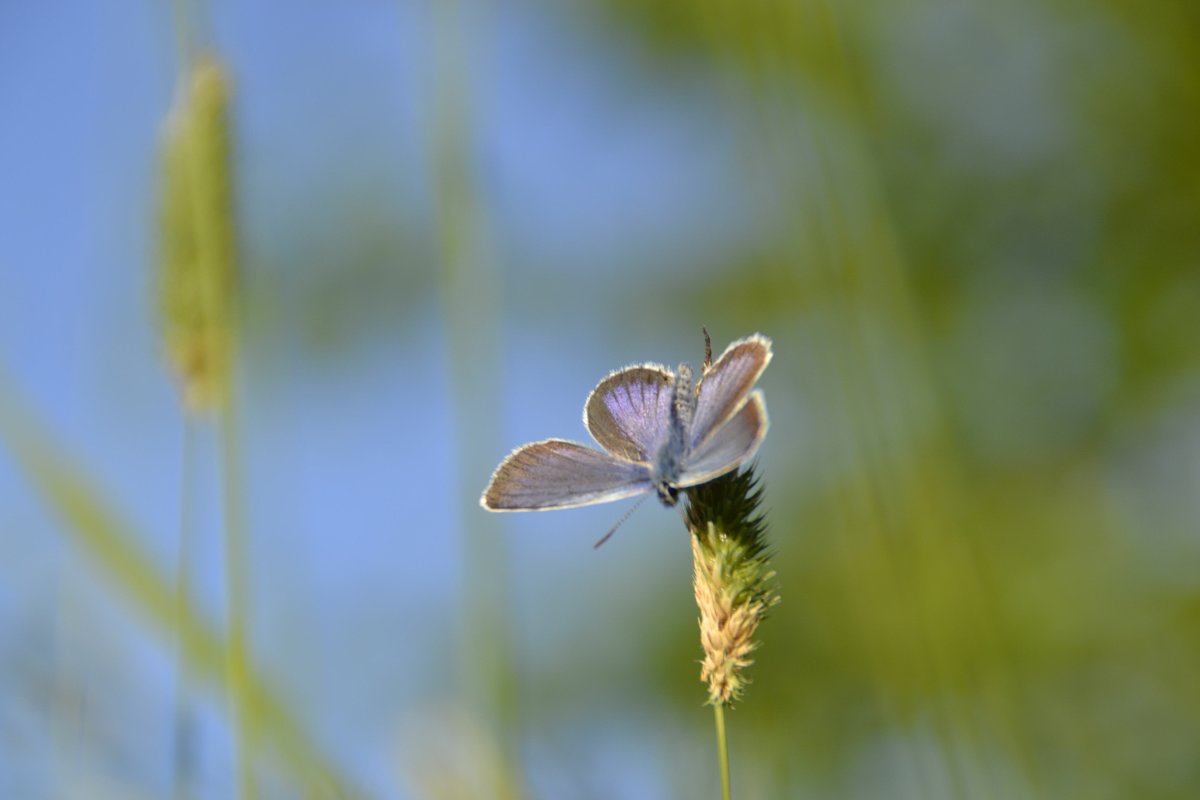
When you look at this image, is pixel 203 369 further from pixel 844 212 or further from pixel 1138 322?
pixel 1138 322

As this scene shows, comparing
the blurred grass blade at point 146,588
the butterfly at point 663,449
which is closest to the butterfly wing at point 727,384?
the butterfly at point 663,449

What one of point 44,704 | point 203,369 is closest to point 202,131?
point 203,369

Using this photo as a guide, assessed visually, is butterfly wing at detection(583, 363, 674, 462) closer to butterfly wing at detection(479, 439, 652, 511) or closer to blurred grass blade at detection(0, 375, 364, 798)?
butterfly wing at detection(479, 439, 652, 511)

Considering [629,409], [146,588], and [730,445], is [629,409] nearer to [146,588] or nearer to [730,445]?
[730,445]

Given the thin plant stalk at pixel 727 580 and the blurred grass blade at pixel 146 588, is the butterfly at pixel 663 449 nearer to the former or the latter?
the thin plant stalk at pixel 727 580

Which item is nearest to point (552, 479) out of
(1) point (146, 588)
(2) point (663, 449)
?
(2) point (663, 449)

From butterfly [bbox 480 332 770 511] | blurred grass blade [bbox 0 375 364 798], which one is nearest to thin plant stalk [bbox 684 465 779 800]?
butterfly [bbox 480 332 770 511]

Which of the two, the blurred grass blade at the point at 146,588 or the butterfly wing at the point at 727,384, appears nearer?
the butterfly wing at the point at 727,384
